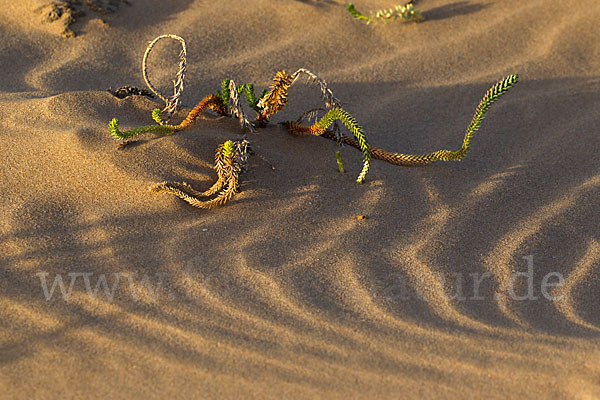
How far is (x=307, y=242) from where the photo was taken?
240 cm

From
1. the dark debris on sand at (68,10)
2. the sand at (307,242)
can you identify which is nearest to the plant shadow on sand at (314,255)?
the sand at (307,242)

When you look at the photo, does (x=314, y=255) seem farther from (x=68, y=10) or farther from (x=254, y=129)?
(x=68, y=10)

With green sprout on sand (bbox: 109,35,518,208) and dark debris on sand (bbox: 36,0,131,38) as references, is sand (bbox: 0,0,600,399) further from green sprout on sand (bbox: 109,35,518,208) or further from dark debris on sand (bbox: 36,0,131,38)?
dark debris on sand (bbox: 36,0,131,38)

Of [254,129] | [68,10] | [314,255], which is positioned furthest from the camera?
[68,10]

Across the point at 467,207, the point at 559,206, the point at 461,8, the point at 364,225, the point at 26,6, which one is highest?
the point at 461,8

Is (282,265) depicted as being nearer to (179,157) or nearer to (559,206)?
(179,157)

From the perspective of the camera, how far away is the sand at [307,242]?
75.7 inches

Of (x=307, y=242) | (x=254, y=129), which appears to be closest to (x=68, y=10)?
(x=254, y=129)

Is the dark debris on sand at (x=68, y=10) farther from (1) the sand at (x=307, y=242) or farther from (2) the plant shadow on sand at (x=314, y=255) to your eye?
(2) the plant shadow on sand at (x=314, y=255)

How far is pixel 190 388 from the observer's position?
1.85m

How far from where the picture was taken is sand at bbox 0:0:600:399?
75.7 inches

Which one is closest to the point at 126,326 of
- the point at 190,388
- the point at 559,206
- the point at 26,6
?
the point at 190,388

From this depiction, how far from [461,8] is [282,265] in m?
2.49

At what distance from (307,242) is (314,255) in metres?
0.07
